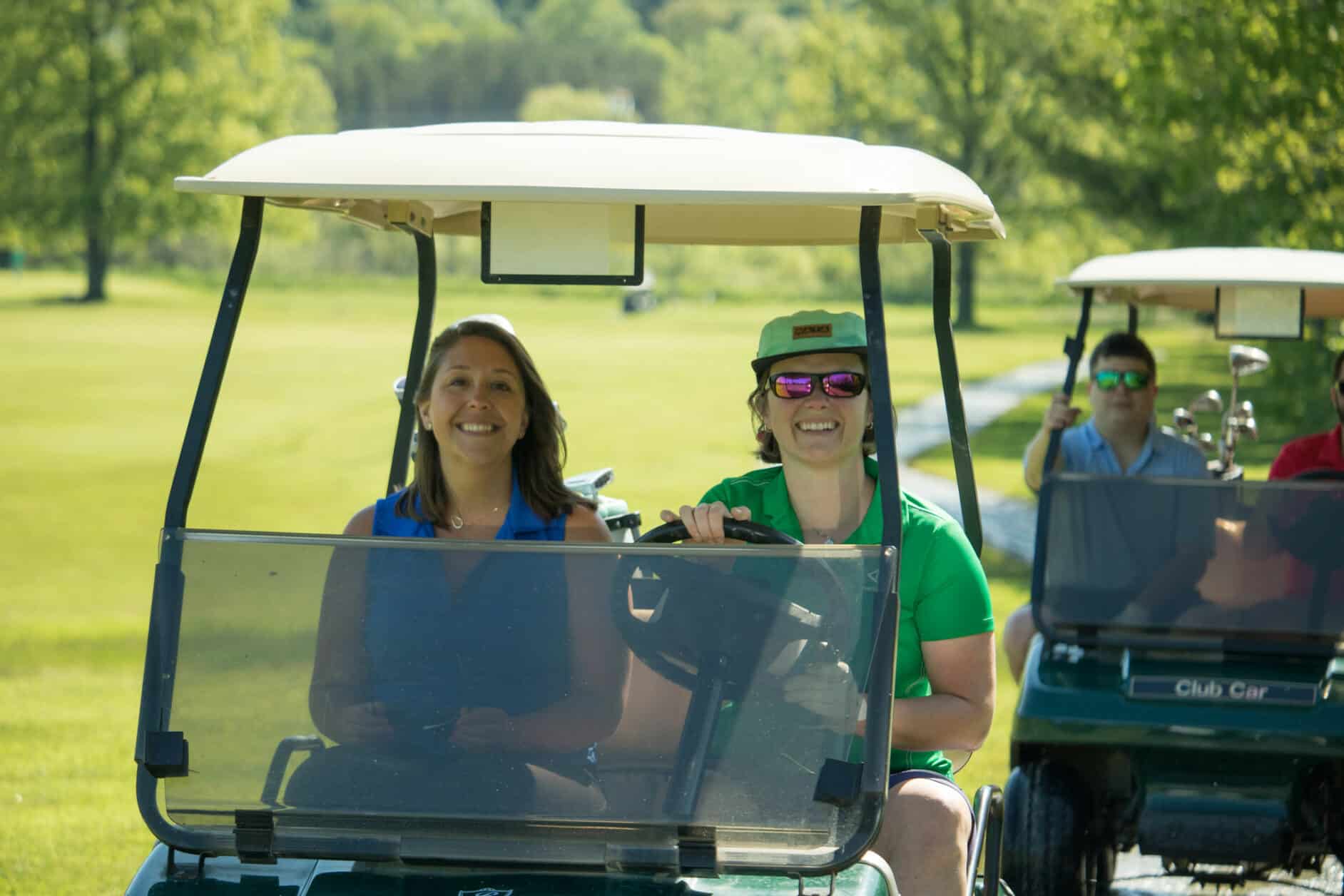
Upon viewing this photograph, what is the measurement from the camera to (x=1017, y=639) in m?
6.34

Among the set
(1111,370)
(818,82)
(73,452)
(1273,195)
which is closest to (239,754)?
(1111,370)

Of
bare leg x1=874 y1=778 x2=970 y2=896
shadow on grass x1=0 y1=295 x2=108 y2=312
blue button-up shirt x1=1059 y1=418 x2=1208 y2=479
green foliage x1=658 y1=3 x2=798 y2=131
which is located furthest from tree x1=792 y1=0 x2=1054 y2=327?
bare leg x1=874 y1=778 x2=970 y2=896

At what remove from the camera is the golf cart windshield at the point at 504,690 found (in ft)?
8.38

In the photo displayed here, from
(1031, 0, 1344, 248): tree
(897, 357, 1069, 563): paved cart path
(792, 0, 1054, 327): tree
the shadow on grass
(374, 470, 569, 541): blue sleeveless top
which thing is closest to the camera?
(374, 470, 569, 541): blue sleeveless top

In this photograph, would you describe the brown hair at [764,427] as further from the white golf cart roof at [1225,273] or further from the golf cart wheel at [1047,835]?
the white golf cart roof at [1225,273]

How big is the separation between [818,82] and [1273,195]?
4343cm

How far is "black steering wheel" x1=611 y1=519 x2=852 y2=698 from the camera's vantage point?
8.46ft

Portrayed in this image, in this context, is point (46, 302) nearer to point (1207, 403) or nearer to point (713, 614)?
point (1207, 403)

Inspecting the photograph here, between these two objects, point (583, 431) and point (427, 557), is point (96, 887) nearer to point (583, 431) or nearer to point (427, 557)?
point (427, 557)

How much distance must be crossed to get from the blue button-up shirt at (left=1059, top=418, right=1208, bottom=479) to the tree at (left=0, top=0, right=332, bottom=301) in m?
49.9

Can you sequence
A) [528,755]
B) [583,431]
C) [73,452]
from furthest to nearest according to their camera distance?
[583,431], [73,452], [528,755]

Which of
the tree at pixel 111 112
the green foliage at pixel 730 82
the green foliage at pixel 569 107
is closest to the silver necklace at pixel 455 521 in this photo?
the tree at pixel 111 112

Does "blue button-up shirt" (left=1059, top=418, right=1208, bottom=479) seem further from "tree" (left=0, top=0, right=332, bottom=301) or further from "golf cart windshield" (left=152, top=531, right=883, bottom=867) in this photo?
"tree" (left=0, top=0, right=332, bottom=301)

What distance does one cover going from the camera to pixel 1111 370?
5738 millimetres
